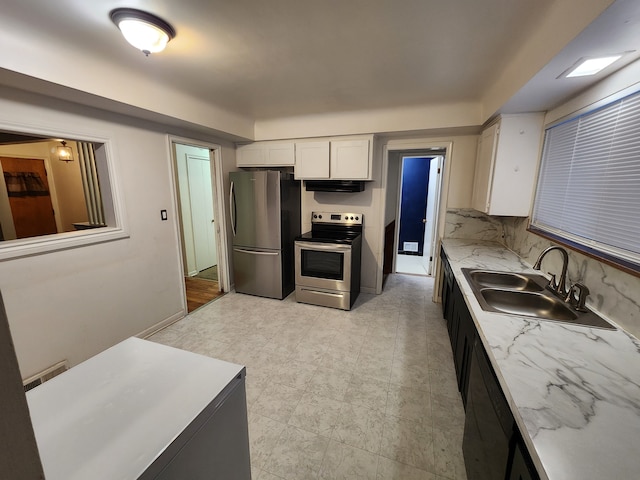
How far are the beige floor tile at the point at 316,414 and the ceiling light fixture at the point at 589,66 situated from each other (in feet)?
8.15

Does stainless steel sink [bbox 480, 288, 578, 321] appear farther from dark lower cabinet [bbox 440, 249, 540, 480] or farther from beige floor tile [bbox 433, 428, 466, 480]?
beige floor tile [bbox 433, 428, 466, 480]

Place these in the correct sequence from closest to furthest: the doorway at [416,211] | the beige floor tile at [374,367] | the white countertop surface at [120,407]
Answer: the white countertop surface at [120,407] < the beige floor tile at [374,367] < the doorway at [416,211]

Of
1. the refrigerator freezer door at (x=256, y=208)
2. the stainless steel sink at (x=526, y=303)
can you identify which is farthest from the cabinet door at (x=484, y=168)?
the refrigerator freezer door at (x=256, y=208)

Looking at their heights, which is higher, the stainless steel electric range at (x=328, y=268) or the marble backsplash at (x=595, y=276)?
the marble backsplash at (x=595, y=276)

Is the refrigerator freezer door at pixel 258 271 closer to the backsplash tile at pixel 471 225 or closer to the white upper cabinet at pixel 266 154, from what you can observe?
the white upper cabinet at pixel 266 154

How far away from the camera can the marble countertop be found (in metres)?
0.72

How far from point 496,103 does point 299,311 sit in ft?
9.41

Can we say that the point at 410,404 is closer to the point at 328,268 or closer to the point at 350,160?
the point at 328,268

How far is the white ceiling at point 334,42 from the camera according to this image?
1.38m

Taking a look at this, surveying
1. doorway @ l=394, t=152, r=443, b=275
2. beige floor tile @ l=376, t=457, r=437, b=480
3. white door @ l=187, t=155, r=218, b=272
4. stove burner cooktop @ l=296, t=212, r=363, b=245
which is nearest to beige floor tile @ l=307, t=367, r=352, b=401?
beige floor tile @ l=376, t=457, r=437, b=480

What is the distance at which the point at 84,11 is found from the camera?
4.65 feet

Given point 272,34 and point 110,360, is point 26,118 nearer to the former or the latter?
point 272,34

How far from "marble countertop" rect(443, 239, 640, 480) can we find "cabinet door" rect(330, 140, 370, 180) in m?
2.15

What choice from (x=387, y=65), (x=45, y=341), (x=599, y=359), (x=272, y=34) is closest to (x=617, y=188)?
(x=599, y=359)
